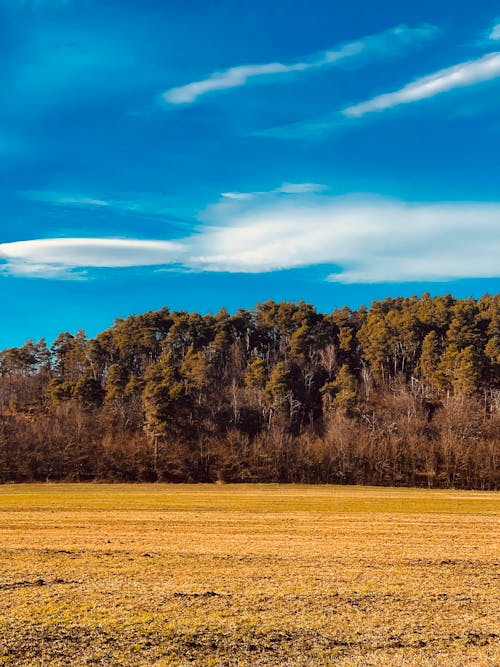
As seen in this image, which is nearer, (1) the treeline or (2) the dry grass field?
(2) the dry grass field

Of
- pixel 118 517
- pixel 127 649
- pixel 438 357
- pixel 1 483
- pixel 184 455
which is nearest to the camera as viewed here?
pixel 127 649

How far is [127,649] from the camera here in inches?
399

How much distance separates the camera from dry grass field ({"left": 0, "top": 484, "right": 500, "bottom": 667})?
10.0 metres

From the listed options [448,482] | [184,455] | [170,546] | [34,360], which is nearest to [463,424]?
[448,482]

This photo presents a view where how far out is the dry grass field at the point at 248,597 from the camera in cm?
1003

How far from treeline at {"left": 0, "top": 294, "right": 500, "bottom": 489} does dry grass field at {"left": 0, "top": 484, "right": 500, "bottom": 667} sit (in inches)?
2241

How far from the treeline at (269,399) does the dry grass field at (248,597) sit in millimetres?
56921

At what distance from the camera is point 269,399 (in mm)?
123500

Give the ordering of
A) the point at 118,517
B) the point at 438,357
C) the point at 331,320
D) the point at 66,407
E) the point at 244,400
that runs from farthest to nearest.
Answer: the point at 331,320, the point at 438,357, the point at 244,400, the point at 66,407, the point at 118,517

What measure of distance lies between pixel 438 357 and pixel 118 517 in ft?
388

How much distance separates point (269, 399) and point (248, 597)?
362 ft

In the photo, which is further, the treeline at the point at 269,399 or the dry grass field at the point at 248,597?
the treeline at the point at 269,399

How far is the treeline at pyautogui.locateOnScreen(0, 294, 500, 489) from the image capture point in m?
83.2

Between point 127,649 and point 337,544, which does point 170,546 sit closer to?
point 337,544
